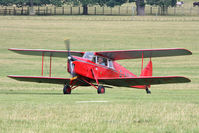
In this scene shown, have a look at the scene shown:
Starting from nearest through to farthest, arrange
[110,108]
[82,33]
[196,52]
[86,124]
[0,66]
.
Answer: [86,124] → [110,108] → [0,66] → [196,52] → [82,33]

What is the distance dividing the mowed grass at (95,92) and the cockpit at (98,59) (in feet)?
5.35

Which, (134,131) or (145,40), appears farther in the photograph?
(145,40)

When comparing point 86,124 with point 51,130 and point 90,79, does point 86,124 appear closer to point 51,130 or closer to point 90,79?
point 51,130

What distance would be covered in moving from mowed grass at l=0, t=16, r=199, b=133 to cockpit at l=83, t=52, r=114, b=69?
1.63 metres

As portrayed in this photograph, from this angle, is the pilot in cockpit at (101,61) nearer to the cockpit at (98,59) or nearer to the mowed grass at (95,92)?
the cockpit at (98,59)

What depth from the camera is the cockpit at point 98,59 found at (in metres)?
21.2

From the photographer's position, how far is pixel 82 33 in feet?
227

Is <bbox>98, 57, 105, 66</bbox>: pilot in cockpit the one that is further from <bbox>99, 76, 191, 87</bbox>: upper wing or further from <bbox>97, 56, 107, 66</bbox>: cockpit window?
<bbox>99, 76, 191, 87</bbox>: upper wing

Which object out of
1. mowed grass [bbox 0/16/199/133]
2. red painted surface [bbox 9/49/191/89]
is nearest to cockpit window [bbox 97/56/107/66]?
red painted surface [bbox 9/49/191/89]

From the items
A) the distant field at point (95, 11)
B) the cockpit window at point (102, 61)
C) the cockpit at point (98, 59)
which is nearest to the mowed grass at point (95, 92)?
the cockpit at point (98, 59)

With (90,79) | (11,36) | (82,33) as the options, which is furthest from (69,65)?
(82,33)

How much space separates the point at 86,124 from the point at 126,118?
3.99ft

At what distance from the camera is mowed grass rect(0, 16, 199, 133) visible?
35.5ft

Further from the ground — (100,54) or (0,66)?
(100,54)
